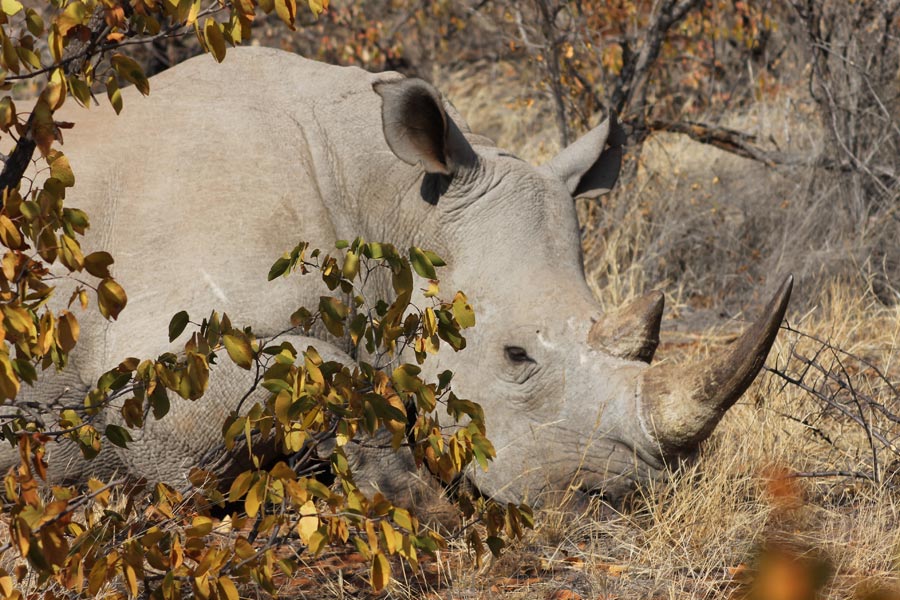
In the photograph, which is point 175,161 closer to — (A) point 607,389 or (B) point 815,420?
(A) point 607,389

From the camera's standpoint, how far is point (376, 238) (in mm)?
4734

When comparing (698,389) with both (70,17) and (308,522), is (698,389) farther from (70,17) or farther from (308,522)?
(70,17)

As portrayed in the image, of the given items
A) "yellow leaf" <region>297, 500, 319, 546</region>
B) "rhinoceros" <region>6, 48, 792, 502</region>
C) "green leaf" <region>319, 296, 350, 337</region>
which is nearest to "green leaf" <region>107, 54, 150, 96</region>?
"green leaf" <region>319, 296, 350, 337</region>

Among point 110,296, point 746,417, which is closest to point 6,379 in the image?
point 110,296

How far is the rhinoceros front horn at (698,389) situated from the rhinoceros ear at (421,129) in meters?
1.19

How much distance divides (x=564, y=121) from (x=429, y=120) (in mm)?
3430

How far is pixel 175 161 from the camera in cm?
450

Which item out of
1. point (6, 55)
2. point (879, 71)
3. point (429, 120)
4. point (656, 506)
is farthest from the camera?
point (879, 71)

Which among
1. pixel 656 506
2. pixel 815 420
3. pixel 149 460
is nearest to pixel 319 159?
pixel 149 460

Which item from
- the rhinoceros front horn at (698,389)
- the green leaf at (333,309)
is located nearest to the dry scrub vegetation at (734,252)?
the rhinoceros front horn at (698,389)

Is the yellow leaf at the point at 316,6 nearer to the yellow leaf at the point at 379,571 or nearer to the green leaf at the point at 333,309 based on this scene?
the green leaf at the point at 333,309

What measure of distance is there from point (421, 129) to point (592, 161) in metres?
0.93

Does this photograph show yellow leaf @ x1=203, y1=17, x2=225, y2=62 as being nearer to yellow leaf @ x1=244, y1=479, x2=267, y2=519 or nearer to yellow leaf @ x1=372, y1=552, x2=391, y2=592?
yellow leaf @ x1=244, y1=479, x2=267, y2=519

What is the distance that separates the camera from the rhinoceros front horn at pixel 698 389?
3.72 metres
